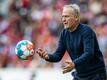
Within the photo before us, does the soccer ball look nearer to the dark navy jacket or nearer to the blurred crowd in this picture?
the dark navy jacket

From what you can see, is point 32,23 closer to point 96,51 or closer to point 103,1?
point 103,1

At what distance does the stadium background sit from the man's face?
469cm

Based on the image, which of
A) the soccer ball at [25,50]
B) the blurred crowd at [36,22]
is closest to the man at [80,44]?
the soccer ball at [25,50]

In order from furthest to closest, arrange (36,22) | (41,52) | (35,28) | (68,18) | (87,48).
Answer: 1. (36,22)
2. (35,28)
3. (41,52)
4. (68,18)
5. (87,48)

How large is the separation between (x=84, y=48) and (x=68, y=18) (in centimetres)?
50

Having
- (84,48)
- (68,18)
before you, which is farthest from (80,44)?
(68,18)

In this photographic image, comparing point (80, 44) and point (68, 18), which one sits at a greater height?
point (68, 18)

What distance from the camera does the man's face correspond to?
7.99 meters

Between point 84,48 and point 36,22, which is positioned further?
point 36,22

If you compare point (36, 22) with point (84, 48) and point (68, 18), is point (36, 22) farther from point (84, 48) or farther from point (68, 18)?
point (84, 48)

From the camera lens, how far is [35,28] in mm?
16266

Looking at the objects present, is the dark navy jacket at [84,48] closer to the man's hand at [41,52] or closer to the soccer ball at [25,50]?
the man's hand at [41,52]

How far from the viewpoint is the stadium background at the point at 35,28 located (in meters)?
13.3

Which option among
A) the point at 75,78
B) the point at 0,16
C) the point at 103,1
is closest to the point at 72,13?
the point at 75,78
